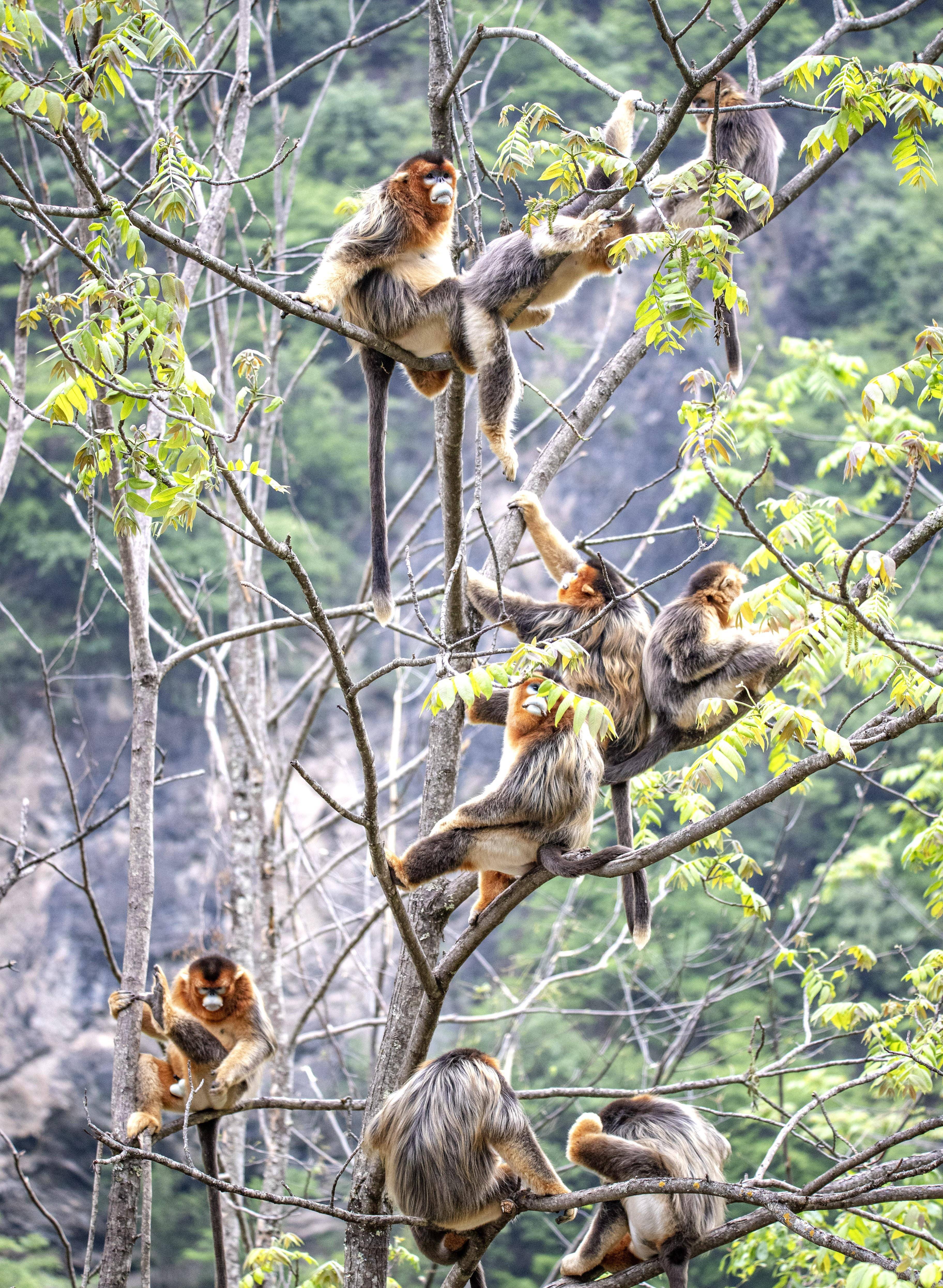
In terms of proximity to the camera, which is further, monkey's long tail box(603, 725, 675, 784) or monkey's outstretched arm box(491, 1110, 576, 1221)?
monkey's long tail box(603, 725, 675, 784)

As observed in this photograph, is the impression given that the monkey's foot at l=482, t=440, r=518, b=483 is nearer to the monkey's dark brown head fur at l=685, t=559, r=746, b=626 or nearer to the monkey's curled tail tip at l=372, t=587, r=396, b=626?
the monkey's curled tail tip at l=372, t=587, r=396, b=626

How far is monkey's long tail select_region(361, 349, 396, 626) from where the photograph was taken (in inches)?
147

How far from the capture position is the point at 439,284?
3.77 metres

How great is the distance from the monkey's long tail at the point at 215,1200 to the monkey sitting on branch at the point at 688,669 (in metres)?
2.04

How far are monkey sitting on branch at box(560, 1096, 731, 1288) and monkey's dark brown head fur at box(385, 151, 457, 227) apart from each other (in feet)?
9.96

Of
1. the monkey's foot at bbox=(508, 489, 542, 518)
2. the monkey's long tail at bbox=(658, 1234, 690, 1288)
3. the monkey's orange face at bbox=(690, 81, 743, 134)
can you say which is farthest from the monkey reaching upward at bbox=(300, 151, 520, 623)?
the monkey's long tail at bbox=(658, 1234, 690, 1288)

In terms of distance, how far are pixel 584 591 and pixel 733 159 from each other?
2759 mm

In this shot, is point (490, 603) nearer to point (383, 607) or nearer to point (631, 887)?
point (383, 607)

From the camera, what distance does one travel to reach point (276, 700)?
7.97 m

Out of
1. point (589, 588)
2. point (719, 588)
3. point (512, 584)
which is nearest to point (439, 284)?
point (589, 588)

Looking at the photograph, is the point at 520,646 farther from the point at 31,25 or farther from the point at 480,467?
the point at 31,25

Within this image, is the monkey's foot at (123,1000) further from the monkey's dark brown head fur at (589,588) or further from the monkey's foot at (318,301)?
the monkey's foot at (318,301)

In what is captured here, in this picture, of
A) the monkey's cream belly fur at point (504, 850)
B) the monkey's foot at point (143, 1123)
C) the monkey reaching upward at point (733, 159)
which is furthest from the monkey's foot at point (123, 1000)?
the monkey reaching upward at point (733, 159)

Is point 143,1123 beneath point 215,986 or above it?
beneath
